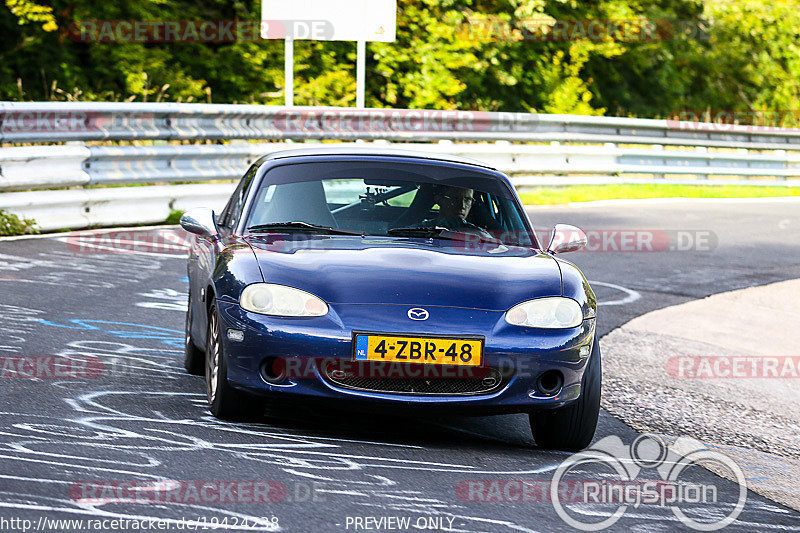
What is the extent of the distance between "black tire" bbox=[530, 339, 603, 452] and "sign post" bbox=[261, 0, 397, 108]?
1226 centimetres

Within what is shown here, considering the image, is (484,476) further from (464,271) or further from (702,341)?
(702,341)

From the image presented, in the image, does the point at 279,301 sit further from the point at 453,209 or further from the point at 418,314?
the point at 453,209

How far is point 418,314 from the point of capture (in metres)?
5.41

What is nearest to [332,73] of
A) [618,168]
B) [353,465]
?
[618,168]

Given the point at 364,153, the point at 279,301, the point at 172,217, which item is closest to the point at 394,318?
the point at 279,301

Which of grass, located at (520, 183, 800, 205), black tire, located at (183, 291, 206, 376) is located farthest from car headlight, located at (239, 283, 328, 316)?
grass, located at (520, 183, 800, 205)

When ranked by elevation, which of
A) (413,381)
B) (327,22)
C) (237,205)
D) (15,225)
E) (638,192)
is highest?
(327,22)

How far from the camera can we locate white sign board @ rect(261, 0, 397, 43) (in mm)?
17891

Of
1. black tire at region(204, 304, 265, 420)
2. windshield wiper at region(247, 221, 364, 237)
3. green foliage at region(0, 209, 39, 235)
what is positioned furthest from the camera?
green foliage at region(0, 209, 39, 235)

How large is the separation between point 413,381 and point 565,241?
1.58 metres

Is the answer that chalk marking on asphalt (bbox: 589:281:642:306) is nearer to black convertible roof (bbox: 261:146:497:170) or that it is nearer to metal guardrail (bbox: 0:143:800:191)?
metal guardrail (bbox: 0:143:800:191)

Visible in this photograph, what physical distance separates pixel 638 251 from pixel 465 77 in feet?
53.0

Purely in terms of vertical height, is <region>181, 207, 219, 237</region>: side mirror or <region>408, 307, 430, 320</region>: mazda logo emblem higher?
<region>181, 207, 219, 237</region>: side mirror

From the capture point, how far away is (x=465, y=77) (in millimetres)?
29141
